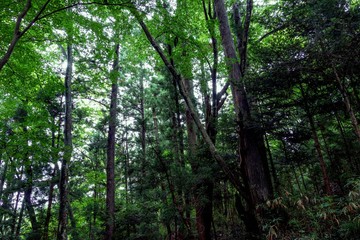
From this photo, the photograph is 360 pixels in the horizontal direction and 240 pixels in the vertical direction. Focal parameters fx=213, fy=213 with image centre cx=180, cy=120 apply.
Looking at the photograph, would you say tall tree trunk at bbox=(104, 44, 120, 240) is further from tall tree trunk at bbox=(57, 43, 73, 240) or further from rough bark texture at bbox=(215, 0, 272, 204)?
rough bark texture at bbox=(215, 0, 272, 204)

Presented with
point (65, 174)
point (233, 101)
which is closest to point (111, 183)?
point (65, 174)

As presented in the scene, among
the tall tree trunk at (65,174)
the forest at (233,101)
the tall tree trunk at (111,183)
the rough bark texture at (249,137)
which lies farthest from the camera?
the tall tree trunk at (111,183)

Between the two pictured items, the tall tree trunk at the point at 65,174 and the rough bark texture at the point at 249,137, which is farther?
the tall tree trunk at the point at 65,174

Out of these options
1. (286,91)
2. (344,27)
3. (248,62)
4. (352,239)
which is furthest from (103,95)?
(352,239)

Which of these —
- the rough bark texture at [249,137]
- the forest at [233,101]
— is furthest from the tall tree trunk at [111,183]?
the rough bark texture at [249,137]

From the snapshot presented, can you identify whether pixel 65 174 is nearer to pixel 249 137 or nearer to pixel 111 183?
pixel 111 183

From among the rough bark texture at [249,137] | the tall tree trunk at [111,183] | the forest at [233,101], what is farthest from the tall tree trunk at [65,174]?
the rough bark texture at [249,137]

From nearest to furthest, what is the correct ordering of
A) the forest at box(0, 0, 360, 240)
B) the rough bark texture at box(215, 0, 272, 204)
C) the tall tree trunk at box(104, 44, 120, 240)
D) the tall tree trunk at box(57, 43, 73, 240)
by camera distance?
the forest at box(0, 0, 360, 240)
the rough bark texture at box(215, 0, 272, 204)
the tall tree trunk at box(57, 43, 73, 240)
the tall tree trunk at box(104, 44, 120, 240)

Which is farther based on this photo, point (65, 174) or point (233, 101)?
point (65, 174)

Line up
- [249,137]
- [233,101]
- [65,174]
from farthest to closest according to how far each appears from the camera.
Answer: [65,174] → [233,101] → [249,137]

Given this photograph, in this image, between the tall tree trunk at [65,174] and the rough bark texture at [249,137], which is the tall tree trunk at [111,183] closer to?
the tall tree trunk at [65,174]

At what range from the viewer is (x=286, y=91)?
21.7ft

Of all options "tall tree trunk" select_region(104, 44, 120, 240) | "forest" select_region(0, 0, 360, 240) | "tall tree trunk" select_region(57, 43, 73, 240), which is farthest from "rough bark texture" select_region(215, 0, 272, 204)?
"tall tree trunk" select_region(57, 43, 73, 240)

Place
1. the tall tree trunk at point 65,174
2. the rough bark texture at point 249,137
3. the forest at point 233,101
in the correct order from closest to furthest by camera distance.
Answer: the forest at point 233,101
the rough bark texture at point 249,137
the tall tree trunk at point 65,174
